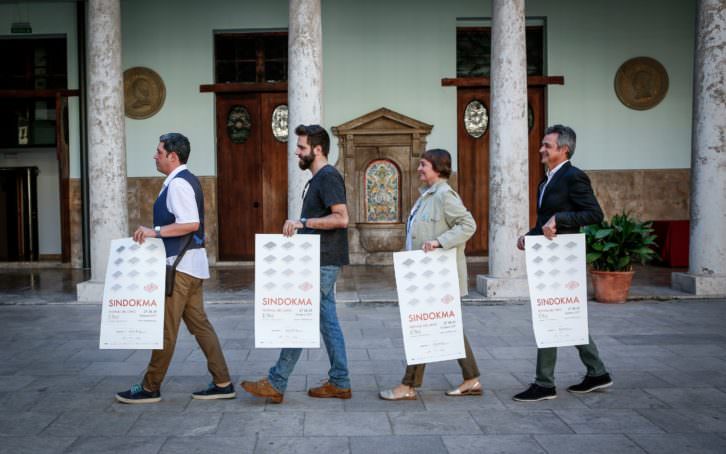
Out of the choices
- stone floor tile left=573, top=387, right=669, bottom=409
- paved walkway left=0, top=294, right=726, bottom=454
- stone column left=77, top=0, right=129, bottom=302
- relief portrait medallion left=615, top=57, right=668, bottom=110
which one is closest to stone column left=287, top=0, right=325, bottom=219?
stone column left=77, top=0, right=129, bottom=302

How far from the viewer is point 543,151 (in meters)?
4.83

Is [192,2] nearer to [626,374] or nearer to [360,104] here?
[360,104]

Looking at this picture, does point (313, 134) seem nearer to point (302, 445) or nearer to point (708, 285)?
point (302, 445)

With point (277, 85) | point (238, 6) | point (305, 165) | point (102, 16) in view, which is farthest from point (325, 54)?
point (305, 165)

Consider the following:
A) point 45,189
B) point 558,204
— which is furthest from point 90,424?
point 45,189

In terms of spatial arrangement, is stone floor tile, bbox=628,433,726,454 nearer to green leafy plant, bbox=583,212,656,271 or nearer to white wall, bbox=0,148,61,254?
green leafy plant, bbox=583,212,656,271

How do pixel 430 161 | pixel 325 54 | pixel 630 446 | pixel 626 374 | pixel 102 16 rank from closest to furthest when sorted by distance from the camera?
1. pixel 630 446
2. pixel 430 161
3. pixel 626 374
4. pixel 102 16
5. pixel 325 54

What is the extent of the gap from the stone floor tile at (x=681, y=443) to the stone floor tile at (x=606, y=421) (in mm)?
118

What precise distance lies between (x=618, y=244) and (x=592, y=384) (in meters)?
4.25

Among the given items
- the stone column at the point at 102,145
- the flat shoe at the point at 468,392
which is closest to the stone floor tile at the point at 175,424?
the flat shoe at the point at 468,392

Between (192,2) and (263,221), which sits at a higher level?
(192,2)

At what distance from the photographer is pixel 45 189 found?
14680 millimetres

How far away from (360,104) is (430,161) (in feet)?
28.0

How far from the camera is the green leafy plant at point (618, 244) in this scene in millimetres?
8812
